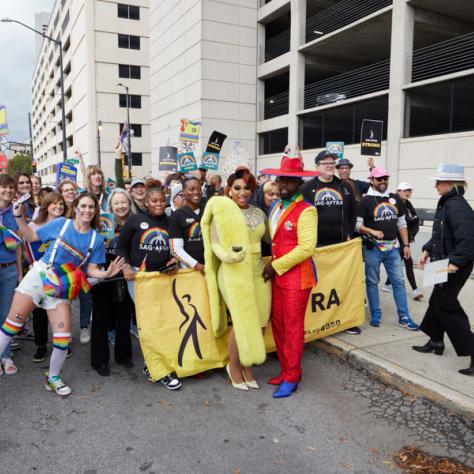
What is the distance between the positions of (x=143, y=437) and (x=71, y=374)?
5.13ft

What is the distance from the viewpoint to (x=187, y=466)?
2.89 meters

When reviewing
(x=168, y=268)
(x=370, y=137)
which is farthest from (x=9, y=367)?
(x=370, y=137)

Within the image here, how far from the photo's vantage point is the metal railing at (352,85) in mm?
19516

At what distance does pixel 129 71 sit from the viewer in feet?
152

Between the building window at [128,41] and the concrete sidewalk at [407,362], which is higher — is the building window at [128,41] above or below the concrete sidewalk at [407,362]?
above

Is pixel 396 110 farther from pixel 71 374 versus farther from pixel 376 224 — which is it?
pixel 71 374

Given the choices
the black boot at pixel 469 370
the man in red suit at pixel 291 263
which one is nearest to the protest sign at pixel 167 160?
the man in red suit at pixel 291 263

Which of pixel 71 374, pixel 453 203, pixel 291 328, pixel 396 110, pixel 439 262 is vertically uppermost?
pixel 396 110

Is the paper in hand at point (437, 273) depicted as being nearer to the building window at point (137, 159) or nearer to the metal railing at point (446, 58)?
the metal railing at point (446, 58)

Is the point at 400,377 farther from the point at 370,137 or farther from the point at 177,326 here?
the point at 370,137

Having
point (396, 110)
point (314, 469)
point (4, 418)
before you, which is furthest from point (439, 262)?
point (396, 110)

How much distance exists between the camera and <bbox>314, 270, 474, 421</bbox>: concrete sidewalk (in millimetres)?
Result: 3666

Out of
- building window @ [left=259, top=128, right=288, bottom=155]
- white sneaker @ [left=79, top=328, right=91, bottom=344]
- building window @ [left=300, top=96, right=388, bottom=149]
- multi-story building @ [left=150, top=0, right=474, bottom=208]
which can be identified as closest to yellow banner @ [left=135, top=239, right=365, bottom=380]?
white sneaker @ [left=79, top=328, right=91, bottom=344]

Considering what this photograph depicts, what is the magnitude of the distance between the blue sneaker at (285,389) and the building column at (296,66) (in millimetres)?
19539
